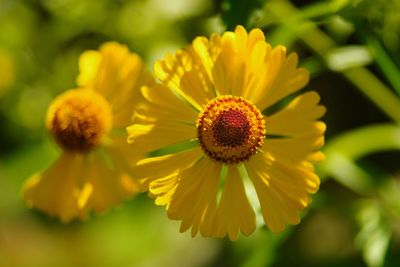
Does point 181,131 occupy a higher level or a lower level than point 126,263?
higher

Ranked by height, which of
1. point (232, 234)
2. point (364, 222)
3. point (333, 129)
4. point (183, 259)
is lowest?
point (183, 259)

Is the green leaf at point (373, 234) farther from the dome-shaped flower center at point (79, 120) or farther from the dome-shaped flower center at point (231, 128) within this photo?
the dome-shaped flower center at point (79, 120)

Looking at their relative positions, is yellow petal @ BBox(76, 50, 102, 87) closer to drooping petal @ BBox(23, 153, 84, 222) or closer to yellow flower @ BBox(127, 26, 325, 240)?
drooping petal @ BBox(23, 153, 84, 222)

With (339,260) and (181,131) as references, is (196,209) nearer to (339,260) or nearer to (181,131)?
(181,131)

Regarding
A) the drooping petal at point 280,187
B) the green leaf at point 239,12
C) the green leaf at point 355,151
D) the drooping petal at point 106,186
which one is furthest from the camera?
the green leaf at point 355,151

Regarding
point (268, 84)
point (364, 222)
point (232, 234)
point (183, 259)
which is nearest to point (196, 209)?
point (232, 234)

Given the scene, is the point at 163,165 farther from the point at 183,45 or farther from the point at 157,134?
the point at 183,45

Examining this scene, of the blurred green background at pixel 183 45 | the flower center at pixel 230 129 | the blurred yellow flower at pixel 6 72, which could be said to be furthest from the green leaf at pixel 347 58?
the blurred yellow flower at pixel 6 72
